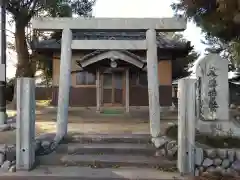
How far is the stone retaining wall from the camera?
7.27 metres

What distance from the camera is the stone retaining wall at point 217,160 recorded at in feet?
23.8

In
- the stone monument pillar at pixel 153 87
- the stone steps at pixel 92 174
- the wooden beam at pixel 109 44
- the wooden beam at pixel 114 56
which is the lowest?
the stone steps at pixel 92 174

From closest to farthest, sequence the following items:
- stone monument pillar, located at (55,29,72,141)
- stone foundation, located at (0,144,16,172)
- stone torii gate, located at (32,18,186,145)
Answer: stone foundation, located at (0,144,16,172), stone monument pillar, located at (55,29,72,141), stone torii gate, located at (32,18,186,145)

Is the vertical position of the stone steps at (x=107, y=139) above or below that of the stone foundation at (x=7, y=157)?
above

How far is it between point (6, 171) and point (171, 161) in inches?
151

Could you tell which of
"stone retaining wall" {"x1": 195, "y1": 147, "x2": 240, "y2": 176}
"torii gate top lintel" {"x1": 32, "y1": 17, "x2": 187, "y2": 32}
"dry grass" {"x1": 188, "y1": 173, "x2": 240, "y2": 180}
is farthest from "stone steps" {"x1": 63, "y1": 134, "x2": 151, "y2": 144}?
"torii gate top lintel" {"x1": 32, "y1": 17, "x2": 187, "y2": 32}

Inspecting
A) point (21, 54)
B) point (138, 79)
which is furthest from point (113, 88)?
point (21, 54)

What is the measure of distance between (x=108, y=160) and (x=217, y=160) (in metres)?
2.52

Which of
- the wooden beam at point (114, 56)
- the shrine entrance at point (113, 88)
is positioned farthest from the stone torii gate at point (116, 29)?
the shrine entrance at point (113, 88)

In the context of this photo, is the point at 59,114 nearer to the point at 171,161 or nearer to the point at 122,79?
the point at 171,161

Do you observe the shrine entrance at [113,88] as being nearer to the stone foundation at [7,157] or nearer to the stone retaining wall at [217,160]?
the stone foundation at [7,157]

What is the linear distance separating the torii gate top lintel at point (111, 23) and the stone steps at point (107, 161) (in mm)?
3689

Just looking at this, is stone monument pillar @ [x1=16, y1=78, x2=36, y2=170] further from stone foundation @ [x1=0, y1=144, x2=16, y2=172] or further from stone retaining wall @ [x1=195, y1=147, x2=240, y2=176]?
stone retaining wall @ [x1=195, y1=147, x2=240, y2=176]

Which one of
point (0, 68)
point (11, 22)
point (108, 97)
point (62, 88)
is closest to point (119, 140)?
point (62, 88)
